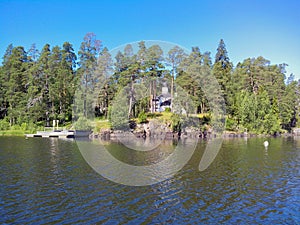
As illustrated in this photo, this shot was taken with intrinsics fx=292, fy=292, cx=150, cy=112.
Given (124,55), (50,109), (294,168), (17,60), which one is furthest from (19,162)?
(17,60)

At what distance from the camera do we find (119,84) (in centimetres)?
6562

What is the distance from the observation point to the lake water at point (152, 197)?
13609 mm

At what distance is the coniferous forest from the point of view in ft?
212

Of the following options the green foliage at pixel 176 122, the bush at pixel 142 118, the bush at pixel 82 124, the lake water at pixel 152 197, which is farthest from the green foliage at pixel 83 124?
the lake water at pixel 152 197

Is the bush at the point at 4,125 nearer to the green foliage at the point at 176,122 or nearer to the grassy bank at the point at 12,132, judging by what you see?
the grassy bank at the point at 12,132

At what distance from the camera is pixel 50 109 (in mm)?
72250

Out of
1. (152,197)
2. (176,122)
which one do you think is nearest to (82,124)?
(176,122)

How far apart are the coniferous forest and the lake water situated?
39.7 meters

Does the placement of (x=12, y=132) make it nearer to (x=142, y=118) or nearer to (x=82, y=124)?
(x=82, y=124)

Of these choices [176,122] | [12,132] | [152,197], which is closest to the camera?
[152,197]

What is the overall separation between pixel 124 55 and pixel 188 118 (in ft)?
64.7

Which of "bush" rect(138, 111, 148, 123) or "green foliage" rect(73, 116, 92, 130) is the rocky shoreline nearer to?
"bush" rect(138, 111, 148, 123)

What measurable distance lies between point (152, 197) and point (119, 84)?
165 feet

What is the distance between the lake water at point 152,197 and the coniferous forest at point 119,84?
39.7 meters
